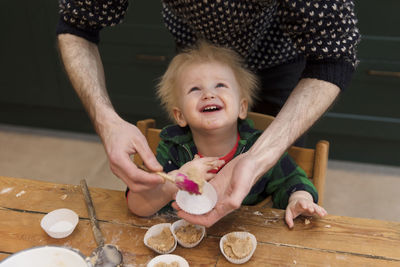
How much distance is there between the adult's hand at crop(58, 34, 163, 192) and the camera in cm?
88

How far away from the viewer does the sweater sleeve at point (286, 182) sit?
3.60ft

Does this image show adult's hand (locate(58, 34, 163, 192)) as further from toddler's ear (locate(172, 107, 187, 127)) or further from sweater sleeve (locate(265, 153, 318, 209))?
sweater sleeve (locate(265, 153, 318, 209))

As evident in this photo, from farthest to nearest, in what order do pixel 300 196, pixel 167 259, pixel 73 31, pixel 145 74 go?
pixel 145 74 < pixel 73 31 < pixel 300 196 < pixel 167 259

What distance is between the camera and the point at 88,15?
1.20m

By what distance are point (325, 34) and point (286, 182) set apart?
0.42m

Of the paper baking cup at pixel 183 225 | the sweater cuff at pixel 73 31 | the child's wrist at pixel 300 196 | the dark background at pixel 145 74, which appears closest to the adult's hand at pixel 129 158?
the paper baking cup at pixel 183 225

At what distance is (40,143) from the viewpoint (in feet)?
8.95

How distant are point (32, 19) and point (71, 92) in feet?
1.61

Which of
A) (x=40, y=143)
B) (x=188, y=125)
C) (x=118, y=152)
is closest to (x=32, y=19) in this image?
(x=40, y=143)

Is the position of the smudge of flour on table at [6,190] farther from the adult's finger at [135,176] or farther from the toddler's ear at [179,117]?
the toddler's ear at [179,117]

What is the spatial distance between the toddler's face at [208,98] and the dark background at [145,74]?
1.16m

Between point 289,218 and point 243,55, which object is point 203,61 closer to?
point 243,55

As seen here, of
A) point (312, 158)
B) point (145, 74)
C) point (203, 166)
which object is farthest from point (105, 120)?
point (145, 74)

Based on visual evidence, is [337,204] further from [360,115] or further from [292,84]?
[292,84]
